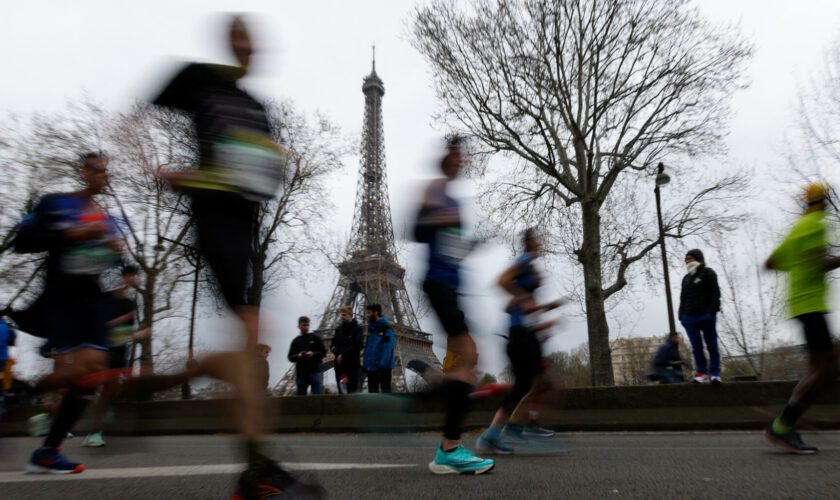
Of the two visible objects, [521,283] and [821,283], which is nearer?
[821,283]

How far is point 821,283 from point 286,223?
21487 mm

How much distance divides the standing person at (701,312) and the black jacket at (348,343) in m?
4.86

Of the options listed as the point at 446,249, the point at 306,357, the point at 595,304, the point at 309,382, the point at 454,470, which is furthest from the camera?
the point at 595,304

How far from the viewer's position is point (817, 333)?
3955 millimetres

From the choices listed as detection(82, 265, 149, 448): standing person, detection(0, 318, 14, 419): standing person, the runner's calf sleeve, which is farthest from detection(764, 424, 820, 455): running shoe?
detection(0, 318, 14, 419): standing person

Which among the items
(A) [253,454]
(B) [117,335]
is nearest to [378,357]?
(B) [117,335]

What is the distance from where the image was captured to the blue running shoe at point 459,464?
10.6ft

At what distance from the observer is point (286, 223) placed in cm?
2389

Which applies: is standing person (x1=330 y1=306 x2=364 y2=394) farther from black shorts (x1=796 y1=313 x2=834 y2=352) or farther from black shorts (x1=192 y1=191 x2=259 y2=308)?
black shorts (x1=192 y1=191 x2=259 y2=308)

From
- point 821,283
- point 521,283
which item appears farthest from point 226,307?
point 821,283

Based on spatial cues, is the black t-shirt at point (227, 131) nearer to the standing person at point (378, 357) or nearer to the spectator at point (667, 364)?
the standing person at point (378, 357)

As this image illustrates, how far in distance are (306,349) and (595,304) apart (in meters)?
10.2

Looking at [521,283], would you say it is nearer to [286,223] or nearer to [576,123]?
[576,123]

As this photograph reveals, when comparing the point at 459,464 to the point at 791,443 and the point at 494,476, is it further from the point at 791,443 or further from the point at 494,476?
the point at 791,443
